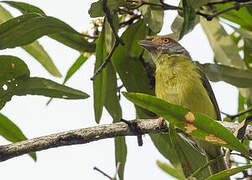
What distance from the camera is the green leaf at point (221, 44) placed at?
3.95m

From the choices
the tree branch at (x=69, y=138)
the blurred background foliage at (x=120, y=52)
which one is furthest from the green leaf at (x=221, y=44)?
the tree branch at (x=69, y=138)

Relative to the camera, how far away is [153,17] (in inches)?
141

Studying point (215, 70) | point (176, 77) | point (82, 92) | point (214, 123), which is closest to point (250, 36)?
point (215, 70)

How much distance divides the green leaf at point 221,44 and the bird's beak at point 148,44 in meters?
0.50

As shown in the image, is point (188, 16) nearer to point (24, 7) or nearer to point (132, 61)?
point (132, 61)

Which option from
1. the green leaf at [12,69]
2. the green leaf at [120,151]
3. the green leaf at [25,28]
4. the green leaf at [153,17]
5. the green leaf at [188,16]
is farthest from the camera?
the green leaf at [120,151]

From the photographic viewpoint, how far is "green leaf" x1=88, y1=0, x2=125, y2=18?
3.26 meters

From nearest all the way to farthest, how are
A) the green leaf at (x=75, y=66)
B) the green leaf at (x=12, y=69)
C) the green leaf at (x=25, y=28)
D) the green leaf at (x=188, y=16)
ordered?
the green leaf at (x=188, y=16)
the green leaf at (x=25, y=28)
the green leaf at (x=12, y=69)
the green leaf at (x=75, y=66)

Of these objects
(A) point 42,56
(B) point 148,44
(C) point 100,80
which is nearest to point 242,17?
(B) point 148,44

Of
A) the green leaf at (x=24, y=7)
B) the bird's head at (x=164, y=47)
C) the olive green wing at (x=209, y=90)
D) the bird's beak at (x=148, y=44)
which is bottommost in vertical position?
the olive green wing at (x=209, y=90)

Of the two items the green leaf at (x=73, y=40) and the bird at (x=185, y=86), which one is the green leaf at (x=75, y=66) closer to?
the green leaf at (x=73, y=40)

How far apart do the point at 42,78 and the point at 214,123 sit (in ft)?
5.28

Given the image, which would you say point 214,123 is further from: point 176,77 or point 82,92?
point 176,77

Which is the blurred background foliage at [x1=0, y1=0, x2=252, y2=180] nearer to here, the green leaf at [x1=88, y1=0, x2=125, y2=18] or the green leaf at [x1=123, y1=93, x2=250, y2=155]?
the green leaf at [x1=88, y1=0, x2=125, y2=18]
